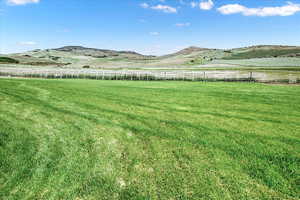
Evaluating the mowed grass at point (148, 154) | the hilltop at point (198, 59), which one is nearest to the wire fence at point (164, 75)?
the mowed grass at point (148, 154)

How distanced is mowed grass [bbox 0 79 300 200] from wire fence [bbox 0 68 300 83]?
1929cm

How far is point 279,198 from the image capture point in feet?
13.5

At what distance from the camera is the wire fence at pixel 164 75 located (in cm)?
2778

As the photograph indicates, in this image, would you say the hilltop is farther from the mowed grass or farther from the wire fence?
the mowed grass

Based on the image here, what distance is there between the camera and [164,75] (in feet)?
107

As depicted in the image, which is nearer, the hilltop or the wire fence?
the wire fence

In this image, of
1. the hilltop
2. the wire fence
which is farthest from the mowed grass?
the hilltop

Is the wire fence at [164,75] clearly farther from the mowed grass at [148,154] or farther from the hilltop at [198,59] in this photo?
the hilltop at [198,59]

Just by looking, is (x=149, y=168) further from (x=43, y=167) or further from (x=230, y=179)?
(x=43, y=167)

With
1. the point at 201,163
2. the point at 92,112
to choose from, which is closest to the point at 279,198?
the point at 201,163

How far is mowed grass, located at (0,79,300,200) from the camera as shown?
171 inches

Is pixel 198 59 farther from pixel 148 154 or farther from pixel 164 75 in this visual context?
pixel 148 154

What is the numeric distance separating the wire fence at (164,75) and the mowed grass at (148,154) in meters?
19.3

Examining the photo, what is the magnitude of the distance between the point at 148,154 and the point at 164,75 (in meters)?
27.2
